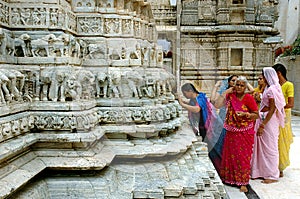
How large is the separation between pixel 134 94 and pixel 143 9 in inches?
58.8

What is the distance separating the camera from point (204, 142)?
15.9ft

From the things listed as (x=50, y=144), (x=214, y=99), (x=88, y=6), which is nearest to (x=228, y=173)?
(x=214, y=99)

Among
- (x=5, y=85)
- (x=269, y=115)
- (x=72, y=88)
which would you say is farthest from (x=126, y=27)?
(x=269, y=115)

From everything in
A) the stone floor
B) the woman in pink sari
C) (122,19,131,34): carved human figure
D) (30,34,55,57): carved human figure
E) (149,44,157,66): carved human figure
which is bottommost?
the stone floor

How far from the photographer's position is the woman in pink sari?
463cm

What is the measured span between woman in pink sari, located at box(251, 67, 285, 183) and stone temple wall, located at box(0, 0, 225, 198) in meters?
1.18

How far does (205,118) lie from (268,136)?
895mm

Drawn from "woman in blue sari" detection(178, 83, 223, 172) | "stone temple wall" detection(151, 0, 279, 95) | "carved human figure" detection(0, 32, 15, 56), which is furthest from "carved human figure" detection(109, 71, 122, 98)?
"stone temple wall" detection(151, 0, 279, 95)

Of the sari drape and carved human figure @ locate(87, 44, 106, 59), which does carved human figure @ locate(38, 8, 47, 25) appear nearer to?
carved human figure @ locate(87, 44, 106, 59)

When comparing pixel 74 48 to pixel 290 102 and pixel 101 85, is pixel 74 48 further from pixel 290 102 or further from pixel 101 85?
pixel 290 102

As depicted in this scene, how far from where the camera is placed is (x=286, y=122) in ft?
16.8

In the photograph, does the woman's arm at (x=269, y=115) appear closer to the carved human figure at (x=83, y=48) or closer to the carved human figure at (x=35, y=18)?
the carved human figure at (x=83, y=48)

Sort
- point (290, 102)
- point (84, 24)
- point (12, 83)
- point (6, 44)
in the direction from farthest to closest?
point (290, 102) → point (84, 24) → point (6, 44) → point (12, 83)

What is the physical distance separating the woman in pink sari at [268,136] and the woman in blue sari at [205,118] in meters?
0.56
